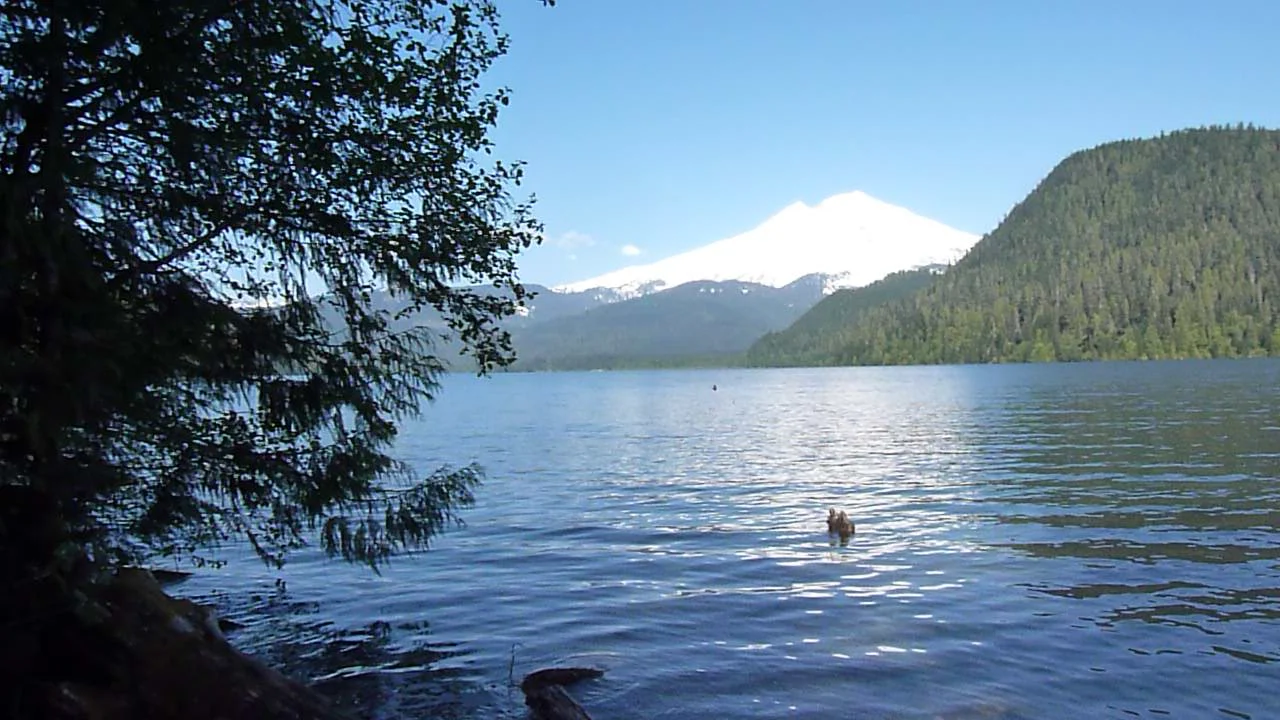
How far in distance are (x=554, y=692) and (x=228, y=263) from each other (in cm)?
728

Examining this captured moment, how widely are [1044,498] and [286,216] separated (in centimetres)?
3032

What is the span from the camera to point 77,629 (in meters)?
8.41

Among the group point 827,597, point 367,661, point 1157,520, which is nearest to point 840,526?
point 827,597

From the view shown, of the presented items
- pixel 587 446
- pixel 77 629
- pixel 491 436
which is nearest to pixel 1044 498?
pixel 77 629

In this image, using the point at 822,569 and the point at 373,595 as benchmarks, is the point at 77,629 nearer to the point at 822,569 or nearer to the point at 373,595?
the point at 373,595

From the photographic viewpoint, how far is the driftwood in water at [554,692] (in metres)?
12.4

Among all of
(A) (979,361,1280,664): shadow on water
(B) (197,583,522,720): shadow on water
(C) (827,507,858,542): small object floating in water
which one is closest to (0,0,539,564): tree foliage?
(B) (197,583,522,720): shadow on water

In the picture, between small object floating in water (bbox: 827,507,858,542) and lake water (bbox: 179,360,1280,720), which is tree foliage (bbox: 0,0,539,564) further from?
small object floating in water (bbox: 827,507,858,542)

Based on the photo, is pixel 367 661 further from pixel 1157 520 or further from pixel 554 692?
pixel 1157 520

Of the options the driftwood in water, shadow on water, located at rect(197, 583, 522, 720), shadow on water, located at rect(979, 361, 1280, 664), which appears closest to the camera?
the driftwood in water

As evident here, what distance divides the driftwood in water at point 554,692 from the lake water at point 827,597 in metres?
0.27

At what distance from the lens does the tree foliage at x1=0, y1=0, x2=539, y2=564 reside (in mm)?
8102

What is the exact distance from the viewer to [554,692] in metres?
12.9

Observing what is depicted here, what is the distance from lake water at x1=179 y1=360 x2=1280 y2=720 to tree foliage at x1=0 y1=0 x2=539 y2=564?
4550 millimetres
